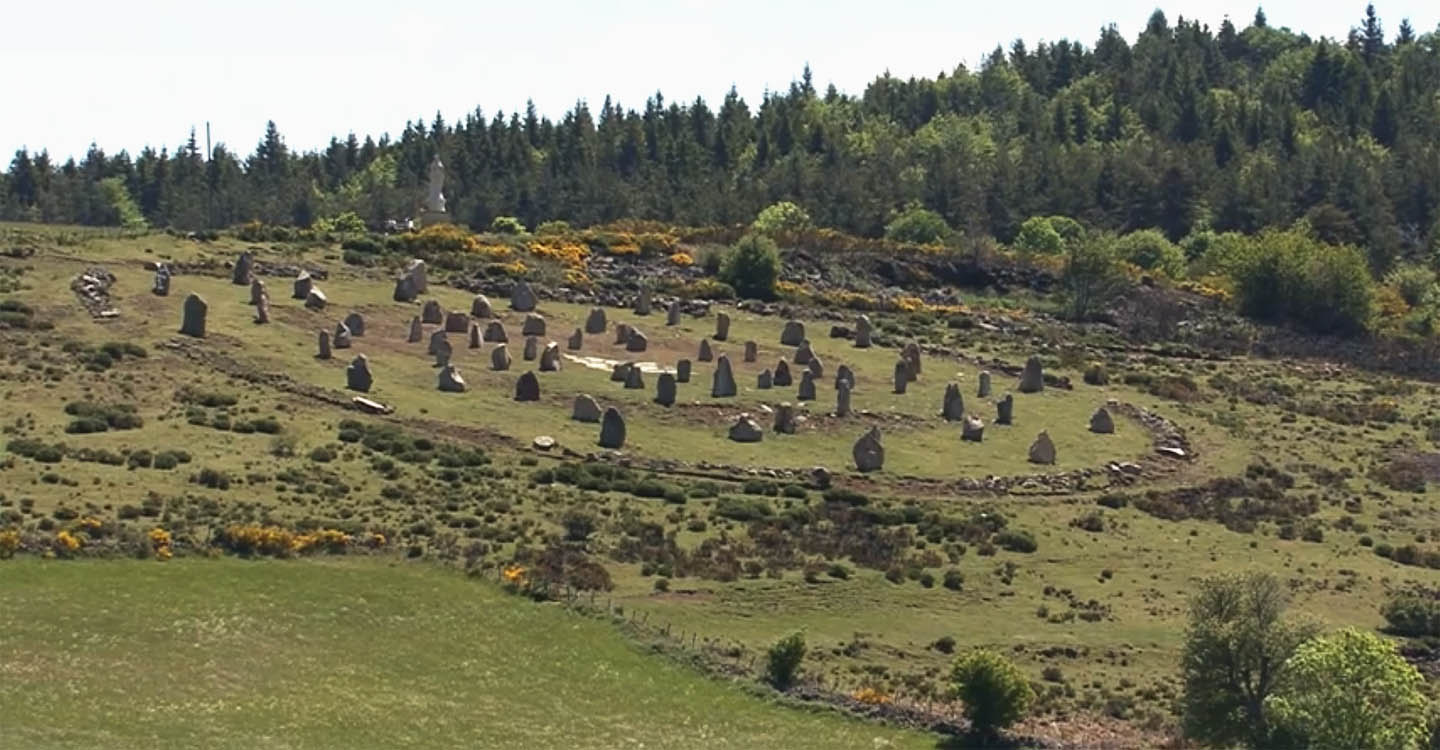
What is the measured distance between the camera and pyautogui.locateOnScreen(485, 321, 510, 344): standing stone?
10247 cm

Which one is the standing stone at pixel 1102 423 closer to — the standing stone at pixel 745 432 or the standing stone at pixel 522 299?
the standing stone at pixel 745 432

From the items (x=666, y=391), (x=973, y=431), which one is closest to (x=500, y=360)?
(x=666, y=391)

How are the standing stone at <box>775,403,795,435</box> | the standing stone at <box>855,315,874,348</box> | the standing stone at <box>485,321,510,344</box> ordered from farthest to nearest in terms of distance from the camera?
1. the standing stone at <box>855,315,874,348</box>
2. the standing stone at <box>485,321,510,344</box>
3. the standing stone at <box>775,403,795,435</box>

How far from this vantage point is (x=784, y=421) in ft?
293

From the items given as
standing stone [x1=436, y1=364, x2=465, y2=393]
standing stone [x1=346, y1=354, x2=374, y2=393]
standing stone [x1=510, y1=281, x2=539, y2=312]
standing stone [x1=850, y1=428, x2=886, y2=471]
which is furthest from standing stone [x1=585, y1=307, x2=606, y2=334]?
standing stone [x1=850, y1=428, x2=886, y2=471]

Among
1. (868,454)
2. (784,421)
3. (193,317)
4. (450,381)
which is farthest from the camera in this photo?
(193,317)

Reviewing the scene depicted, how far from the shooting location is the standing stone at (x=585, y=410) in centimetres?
8825

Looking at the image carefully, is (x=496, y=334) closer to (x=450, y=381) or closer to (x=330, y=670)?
(x=450, y=381)

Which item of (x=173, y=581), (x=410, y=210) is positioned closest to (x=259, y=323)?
(x=173, y=581)

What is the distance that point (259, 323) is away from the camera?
3910 inches

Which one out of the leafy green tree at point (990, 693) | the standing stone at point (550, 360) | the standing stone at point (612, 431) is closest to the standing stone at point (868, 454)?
the standing stone at point (612, 431)

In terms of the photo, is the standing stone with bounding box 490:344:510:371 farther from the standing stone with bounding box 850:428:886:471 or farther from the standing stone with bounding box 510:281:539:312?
the standing stone with bounding box 850:428:886:471

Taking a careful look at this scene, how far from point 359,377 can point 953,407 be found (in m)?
24.8

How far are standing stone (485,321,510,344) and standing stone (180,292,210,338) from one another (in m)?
13.2
